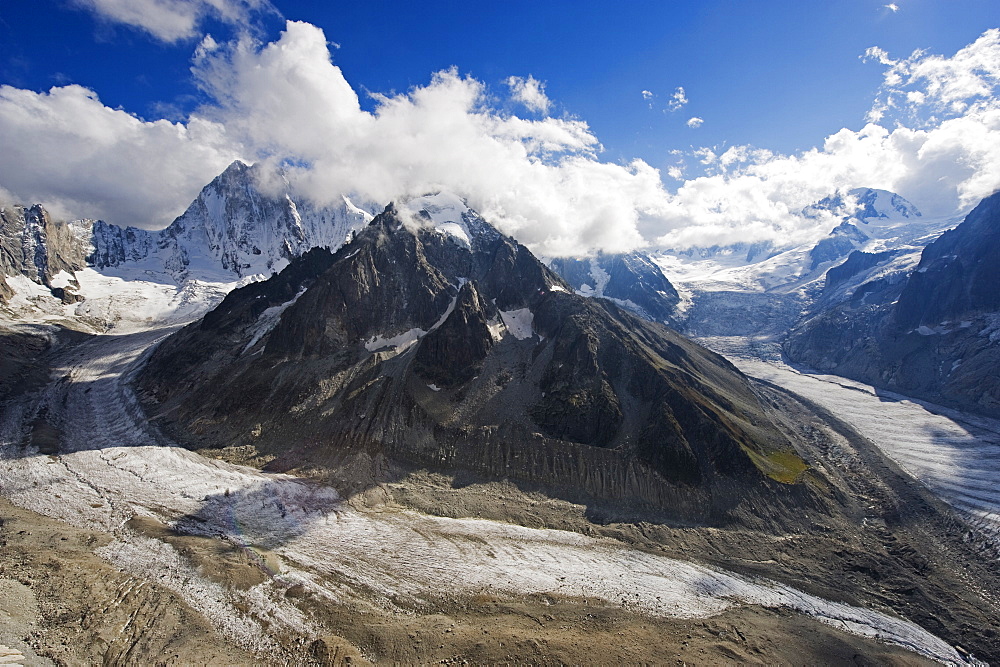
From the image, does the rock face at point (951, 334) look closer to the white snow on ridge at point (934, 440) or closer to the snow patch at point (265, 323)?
the white snow on ridge at point (934, 440)

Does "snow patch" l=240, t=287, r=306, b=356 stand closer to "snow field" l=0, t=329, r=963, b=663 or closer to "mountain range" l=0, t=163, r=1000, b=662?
"mountain range" l=0, t=163, r=1000, b=662

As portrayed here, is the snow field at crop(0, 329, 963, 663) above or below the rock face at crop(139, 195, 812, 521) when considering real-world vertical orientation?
below

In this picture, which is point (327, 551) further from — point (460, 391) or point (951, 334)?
point (951, 334)

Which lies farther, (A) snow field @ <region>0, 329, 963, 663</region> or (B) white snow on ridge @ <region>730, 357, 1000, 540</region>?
(B) white snow on ridge @ <region>730, 357, 1000, 540</region>

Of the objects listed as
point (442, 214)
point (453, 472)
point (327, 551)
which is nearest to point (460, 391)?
point (453, 472)

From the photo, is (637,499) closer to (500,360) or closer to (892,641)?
(892,641)

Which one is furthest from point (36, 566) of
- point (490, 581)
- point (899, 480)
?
point (899, 480)

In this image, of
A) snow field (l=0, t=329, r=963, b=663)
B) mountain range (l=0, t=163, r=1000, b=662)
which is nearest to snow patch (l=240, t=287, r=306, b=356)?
mountain range (l=0, t=163, r=1000, b=662)

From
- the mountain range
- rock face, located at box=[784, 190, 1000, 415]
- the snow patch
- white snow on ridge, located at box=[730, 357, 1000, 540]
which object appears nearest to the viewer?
the mountain range

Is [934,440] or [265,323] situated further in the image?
[265,323]
